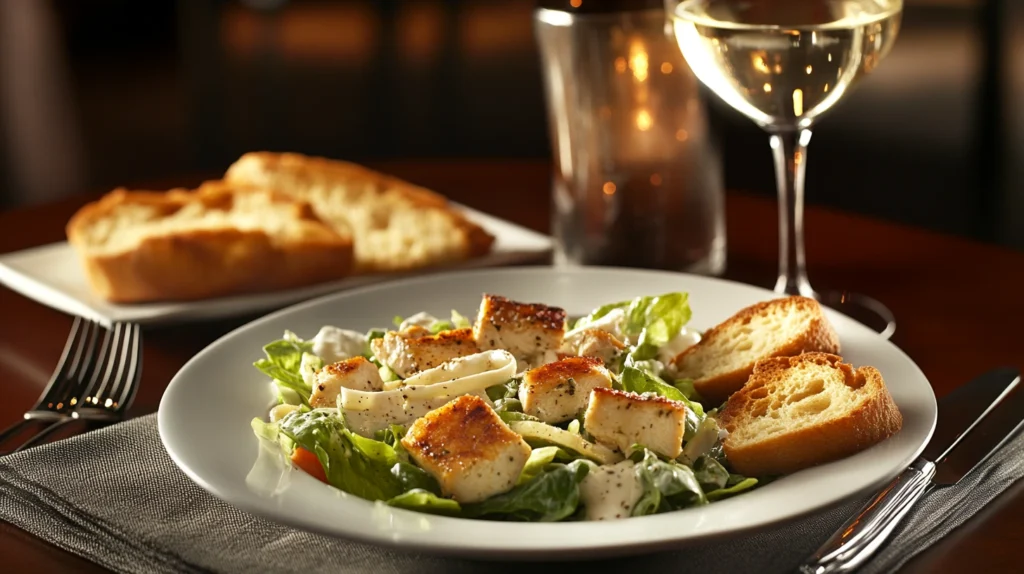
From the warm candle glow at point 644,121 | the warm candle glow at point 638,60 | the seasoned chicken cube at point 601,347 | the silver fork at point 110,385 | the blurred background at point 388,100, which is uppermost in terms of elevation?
the warm candle glow at point 638,60

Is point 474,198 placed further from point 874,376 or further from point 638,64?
point 874,376

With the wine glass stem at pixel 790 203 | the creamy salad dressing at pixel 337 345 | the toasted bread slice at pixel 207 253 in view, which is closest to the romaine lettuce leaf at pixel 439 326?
the creamy salad dressing at pixel 337 345

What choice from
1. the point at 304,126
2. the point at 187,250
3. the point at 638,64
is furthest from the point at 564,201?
the point at 304,126

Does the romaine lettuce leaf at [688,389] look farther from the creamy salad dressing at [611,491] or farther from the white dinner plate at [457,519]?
the creamy salad dressing at [611,491]

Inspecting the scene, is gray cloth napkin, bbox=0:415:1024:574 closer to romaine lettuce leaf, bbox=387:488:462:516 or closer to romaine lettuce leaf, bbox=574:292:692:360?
romaine lettuce leaf, bbox=387:488:462:516

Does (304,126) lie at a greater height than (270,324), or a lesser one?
lesser
